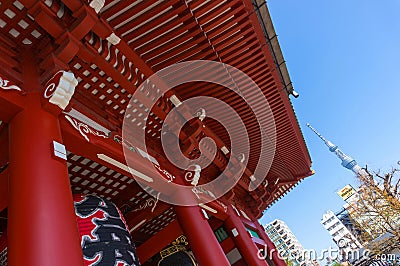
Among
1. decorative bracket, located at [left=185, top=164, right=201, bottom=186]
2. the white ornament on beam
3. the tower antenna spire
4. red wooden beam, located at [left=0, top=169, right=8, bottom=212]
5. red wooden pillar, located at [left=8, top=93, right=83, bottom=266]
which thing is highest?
the tower antenna spire

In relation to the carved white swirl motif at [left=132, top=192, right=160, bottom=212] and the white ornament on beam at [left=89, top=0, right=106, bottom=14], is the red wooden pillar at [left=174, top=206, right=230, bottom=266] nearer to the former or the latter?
the carved white swirl motif at [left=132, top=192, right=160, bottom=212]

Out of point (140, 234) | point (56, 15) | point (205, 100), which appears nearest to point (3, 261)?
point (56, 15)

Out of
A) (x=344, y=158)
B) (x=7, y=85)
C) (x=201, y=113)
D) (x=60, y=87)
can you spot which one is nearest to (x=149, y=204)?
(x=201, y=113)

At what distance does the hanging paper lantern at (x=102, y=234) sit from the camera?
3.29m

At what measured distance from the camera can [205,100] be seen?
514 cm

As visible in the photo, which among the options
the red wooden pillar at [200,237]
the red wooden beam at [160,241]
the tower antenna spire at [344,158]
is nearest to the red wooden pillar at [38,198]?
the red wooden pillar at [200,237]

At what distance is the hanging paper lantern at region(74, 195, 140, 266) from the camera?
3.29 m

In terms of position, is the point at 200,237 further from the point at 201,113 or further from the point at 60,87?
the point at 60,87

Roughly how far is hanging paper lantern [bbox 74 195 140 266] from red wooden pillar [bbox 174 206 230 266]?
3.75ft

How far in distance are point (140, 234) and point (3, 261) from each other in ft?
13.8

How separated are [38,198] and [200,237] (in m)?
2.91

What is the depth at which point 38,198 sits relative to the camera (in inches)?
88.6

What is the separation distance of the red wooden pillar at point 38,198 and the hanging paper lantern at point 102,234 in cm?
105

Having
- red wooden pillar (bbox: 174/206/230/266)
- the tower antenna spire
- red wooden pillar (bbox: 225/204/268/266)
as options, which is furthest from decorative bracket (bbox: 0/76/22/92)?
the tower antenna spire
